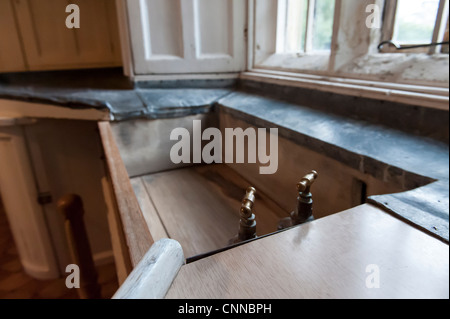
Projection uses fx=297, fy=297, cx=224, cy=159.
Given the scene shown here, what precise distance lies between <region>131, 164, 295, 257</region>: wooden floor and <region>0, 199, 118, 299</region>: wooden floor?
93cm

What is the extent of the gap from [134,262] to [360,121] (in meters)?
0.70

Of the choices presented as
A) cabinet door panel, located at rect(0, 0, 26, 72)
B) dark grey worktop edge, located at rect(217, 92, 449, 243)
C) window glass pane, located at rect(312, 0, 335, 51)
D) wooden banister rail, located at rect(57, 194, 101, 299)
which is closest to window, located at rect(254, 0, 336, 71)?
window glass pane, located at rect(312, 0, 335, 51)

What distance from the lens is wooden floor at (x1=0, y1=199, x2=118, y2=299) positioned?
1.77 m

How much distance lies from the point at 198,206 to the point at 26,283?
1.62m

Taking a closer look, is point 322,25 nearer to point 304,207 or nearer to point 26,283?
point 304,207

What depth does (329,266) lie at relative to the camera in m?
0.30

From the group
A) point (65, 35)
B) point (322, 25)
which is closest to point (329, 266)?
point (322, 25)

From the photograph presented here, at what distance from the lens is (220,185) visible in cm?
101

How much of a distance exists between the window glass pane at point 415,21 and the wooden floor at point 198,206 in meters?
0.63

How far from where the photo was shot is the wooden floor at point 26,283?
1.77 m

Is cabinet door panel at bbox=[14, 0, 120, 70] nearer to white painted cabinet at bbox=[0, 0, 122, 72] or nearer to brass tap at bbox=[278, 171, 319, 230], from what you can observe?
white painted cabinet at bbox=[0, 0, 122, 72]

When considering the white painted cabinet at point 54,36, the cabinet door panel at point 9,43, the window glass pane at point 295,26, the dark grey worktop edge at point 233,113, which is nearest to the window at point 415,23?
the dark grey worktop edge at point 233,113
